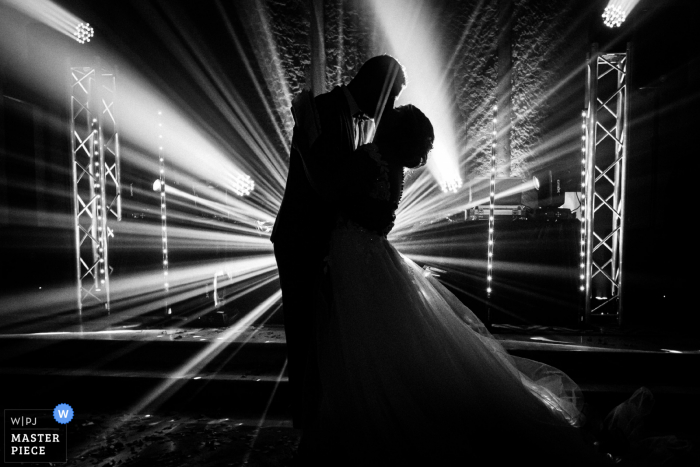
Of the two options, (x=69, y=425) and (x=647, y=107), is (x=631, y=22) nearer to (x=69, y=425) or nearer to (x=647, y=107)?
(x=647, y=107)

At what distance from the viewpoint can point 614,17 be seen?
13.0ft

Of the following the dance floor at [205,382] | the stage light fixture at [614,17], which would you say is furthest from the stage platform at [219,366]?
the stage light fixture at [614,17]

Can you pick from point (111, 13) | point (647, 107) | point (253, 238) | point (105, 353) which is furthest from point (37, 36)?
point (647, 107)

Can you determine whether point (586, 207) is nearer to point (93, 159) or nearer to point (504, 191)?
point (504, 191)

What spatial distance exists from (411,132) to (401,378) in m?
0.93

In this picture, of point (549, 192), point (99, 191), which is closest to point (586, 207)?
point (549, 192)

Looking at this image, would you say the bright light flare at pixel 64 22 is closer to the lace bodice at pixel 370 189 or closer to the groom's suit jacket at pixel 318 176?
the groom's suit jacket at pixel 318 176

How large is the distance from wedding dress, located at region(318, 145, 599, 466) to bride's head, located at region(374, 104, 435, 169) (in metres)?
0.07

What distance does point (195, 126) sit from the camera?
234 inches

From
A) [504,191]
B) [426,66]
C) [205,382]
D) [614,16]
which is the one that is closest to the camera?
[205,382]

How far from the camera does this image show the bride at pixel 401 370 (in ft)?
4.94

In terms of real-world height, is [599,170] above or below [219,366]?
above

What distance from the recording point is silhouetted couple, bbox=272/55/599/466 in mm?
1516

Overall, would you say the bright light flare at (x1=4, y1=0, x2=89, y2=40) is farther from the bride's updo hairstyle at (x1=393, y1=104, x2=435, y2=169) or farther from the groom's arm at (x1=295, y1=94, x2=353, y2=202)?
the bride's updo hairstyle at (x1=393, y1=104, x2=435, y2=169)
